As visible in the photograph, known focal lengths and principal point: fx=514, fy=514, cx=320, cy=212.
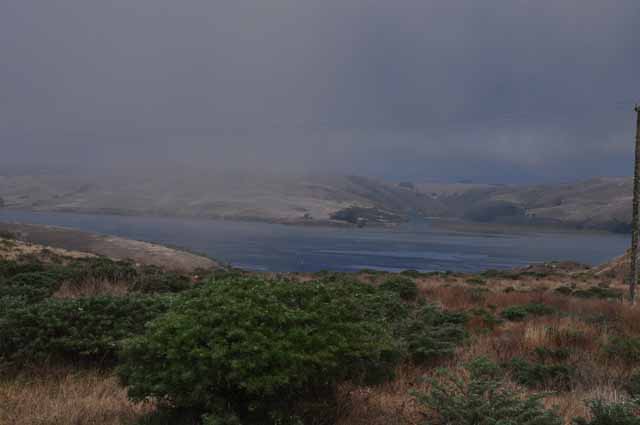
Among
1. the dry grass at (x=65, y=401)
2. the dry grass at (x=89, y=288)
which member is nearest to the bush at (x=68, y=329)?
the dry grass at (x=65, y=401)

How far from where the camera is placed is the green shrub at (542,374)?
7086 millimetres

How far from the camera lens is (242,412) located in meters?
4.52

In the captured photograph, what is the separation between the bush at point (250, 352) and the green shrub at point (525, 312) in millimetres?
9540

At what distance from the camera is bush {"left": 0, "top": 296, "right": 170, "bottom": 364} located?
20.9 feet

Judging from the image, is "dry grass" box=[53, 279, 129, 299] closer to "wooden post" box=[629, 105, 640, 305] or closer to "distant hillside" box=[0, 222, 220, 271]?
"wooden post" box=[629, 105, 640, 305]

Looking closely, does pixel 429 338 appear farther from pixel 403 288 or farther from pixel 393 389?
pixel 403 288

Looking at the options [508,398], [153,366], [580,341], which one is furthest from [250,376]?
[580,341]

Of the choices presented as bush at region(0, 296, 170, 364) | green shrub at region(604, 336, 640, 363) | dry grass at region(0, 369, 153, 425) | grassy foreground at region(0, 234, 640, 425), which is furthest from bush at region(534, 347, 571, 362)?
dry grass at region(0, 369, 153, 425)

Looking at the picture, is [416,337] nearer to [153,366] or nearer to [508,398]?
[508,398]

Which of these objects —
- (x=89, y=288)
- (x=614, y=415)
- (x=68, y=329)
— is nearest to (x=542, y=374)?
(x=614, y=415)

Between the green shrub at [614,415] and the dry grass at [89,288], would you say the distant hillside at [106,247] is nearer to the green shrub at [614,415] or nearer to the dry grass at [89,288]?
the dry grass at [89,288]

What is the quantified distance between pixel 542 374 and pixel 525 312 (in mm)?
6803

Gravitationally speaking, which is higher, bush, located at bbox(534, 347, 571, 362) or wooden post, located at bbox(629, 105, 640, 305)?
wooden post, located at bbox(629, 105, 640, 305)

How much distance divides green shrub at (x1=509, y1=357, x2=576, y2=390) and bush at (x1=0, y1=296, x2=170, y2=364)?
5.09m
